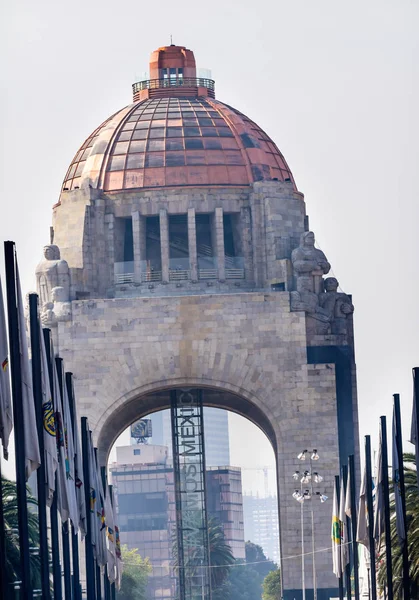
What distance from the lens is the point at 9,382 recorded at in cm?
2606

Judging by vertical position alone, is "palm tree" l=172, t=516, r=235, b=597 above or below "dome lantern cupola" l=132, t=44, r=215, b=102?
below

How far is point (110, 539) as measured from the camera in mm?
51625

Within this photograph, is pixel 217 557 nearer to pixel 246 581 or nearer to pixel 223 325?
pixel 223 325

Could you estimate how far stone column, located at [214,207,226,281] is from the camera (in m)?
68.5

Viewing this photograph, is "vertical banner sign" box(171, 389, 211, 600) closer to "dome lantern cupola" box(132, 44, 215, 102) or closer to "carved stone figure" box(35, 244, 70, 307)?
"carved stone figure" box(35, 244, 70, 307)

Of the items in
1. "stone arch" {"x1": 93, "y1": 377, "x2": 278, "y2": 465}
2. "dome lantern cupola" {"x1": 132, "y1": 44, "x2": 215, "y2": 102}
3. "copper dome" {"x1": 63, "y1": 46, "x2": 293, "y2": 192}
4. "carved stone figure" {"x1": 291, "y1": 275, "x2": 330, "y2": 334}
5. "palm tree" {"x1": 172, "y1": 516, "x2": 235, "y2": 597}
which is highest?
"dome lantern cupola" {"x1": 132, "y1": 44, "x2": 215, "y2": 102}

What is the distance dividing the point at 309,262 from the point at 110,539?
18702 mm

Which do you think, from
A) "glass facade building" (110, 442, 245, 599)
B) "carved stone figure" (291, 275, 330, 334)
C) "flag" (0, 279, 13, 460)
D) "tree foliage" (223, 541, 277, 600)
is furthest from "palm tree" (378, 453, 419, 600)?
"glass facade building" (110, 442, 245, 599)

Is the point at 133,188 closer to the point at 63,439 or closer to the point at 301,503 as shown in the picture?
the point at 301,503

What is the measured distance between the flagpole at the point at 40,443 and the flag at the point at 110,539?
64.2 ft

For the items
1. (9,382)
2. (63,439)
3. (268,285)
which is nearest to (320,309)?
(268,285)

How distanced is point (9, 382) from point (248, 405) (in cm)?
4443

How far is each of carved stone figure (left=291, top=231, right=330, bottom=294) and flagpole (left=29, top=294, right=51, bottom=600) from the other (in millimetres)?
36436

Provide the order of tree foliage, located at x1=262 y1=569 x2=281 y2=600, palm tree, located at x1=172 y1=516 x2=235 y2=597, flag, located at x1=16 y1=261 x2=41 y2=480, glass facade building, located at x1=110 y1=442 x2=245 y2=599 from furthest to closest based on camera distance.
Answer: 1. glass facade building, located at x1=110 y1=442 x2=245 y2=599
2. palm tree, located at x1=172 y1=516 x2=235 y2=597
3. tree foliage, located at x1=262 y1=569 x2=281 y2=600
4. flag, located at x1=16 y1=261 x2=41 y2=480
